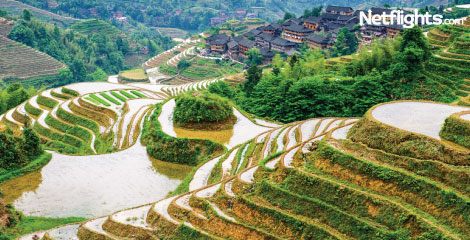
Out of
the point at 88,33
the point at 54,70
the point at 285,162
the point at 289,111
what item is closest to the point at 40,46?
the point at 54,70

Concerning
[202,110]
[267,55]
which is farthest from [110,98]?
[267,55]

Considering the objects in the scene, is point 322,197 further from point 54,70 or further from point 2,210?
point 54,70

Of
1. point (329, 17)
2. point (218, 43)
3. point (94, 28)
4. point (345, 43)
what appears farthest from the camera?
point (94, 28)

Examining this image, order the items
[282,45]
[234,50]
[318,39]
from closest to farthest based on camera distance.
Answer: [318,39], [282,45], [234,50]

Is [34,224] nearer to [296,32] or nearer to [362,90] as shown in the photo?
[362,90]

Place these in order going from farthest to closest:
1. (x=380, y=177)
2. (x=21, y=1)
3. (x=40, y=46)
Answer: (x=21, y=1), (x=40, y=46), (x=380, y=177)

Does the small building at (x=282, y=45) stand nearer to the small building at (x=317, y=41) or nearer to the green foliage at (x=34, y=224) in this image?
the small building at (x=317, y=41)
